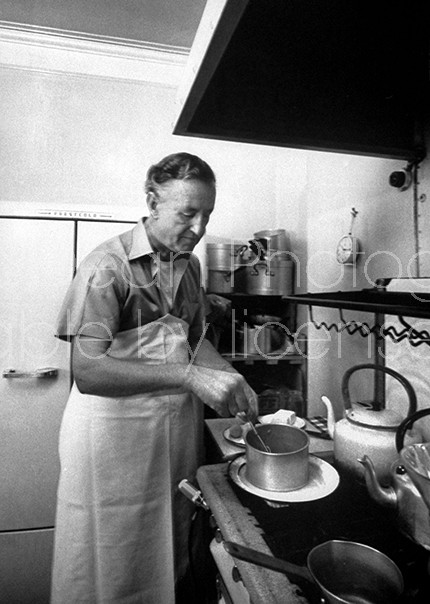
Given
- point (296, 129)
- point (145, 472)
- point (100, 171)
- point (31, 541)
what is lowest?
point (31, 541)

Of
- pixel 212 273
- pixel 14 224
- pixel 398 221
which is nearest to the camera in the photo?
pixel 398 221

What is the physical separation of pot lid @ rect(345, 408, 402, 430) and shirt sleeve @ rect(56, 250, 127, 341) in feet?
2.68

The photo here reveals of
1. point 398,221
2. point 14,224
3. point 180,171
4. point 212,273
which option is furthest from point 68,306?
point 398,221

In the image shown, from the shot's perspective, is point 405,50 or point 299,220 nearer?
point 405,50

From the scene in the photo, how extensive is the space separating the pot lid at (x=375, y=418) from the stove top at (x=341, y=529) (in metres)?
0.17

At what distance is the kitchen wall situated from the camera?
203cm

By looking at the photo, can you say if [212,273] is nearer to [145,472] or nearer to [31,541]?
[145,472]

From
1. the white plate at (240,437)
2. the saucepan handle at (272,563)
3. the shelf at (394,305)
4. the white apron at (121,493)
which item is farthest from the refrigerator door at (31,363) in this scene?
the saucepan handle at (272,563)

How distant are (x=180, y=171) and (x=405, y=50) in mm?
788

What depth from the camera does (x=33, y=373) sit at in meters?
1.91

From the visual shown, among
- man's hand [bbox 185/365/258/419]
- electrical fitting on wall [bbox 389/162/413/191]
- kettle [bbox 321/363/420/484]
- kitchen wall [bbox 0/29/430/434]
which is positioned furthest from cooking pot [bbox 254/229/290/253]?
kettle [bbox 321/363/420/484]

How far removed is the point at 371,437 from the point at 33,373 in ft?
5.25

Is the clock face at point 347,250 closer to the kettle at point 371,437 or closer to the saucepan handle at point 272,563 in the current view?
the kettle at point 371,437

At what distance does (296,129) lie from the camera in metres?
1.14
